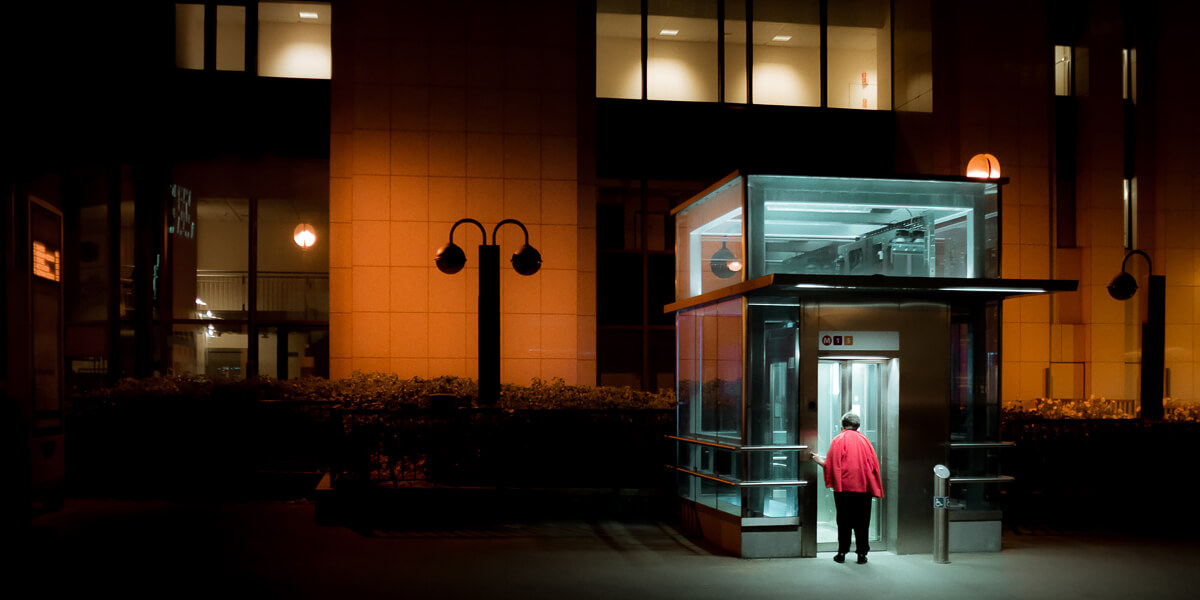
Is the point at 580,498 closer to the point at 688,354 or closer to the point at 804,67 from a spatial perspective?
the point at 688,354

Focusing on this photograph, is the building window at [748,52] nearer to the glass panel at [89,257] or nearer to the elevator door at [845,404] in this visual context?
the elevator door at [845,404]

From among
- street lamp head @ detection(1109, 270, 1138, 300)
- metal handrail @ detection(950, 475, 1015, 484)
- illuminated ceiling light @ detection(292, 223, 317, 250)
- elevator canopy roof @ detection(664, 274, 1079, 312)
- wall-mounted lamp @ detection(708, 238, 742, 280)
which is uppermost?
illuminated ceiling light @ detection(292, 223, 317, 250)

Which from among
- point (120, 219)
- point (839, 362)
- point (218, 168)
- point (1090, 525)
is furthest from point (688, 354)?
point (120, 219)

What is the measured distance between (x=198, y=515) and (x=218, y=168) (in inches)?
322

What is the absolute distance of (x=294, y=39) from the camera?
61.7 ft

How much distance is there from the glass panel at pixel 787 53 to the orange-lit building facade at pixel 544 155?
7cm

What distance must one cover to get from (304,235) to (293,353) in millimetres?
2396

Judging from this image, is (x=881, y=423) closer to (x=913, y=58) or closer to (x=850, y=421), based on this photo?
(x=850, y=421)

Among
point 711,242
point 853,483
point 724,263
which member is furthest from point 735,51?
point 853,483

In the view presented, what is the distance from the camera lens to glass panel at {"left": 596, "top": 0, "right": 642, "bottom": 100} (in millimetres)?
19625

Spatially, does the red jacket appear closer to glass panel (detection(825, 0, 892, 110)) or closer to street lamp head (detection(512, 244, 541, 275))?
street lamp head (detection(512, 244, 541, 275))

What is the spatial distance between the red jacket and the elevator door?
93cm

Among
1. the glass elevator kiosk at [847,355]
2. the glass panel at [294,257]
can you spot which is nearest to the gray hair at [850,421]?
the glass elevator kiosk at [847,355]

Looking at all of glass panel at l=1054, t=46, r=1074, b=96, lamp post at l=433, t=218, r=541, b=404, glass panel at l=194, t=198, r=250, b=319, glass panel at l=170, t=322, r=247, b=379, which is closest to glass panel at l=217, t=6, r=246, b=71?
glass panel at l=194, t=198, r=250, b=319
